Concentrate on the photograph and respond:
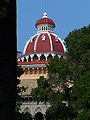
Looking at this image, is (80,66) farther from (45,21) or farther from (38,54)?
(45,21)

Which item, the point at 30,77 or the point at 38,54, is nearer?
the point at 30,77

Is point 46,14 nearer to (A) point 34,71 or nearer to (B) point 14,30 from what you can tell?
(A) point 34,71

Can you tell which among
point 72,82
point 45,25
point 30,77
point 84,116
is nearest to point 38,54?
point 45,25

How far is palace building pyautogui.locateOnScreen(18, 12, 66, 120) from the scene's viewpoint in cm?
4238

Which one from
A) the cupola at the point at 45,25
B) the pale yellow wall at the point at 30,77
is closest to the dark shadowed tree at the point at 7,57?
the pale yellow wall at the point at 30,77

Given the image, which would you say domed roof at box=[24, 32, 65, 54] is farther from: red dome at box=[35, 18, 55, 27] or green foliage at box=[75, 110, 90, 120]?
green foliage at box=[75, 110, 90, 120]

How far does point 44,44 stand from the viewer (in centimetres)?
5497

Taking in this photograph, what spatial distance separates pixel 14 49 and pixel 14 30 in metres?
0.31

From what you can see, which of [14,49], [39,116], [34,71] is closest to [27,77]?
[34,71]

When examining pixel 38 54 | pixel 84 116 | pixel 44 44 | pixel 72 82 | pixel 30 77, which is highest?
pixel 44 44

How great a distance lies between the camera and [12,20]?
14.5 ft

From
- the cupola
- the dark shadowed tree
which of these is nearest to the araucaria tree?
the dark shadowed tree

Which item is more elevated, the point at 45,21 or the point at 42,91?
the point at 45,21

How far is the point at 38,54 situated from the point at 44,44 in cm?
297
